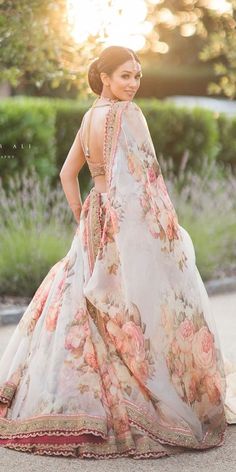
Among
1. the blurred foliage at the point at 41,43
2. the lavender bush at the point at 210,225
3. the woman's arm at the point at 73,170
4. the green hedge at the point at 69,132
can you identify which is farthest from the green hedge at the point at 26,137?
the woman's arm at the point at 73,170

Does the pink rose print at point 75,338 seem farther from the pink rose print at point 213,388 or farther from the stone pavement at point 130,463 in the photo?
the pink rose print at point 213,388

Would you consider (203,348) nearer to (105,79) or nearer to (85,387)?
(85,387)

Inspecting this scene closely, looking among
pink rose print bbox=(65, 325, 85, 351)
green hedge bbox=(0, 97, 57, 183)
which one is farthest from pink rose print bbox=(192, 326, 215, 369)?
green hedge bbox=(0, 97, 57, 183)

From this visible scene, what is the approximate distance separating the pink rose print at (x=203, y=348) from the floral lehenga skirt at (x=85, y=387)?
0.15 m

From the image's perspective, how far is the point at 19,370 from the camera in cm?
500

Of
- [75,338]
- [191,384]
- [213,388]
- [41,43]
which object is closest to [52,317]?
[75,338]

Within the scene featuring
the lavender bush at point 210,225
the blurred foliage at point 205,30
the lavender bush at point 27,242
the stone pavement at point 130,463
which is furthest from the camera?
the blurred foliage at point 205,30

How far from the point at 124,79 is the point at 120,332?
119cm

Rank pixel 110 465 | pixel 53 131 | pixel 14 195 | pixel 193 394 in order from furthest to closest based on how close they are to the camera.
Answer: pixel 53 131
pixel 14 195
pixel 193 394
pixel 110 465

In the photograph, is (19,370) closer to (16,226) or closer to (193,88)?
(16,226)

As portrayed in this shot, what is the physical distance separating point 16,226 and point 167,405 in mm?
5234

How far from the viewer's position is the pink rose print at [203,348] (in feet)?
16.1

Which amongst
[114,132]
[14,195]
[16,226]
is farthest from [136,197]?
[14,195]

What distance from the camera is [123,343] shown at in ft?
15.6
